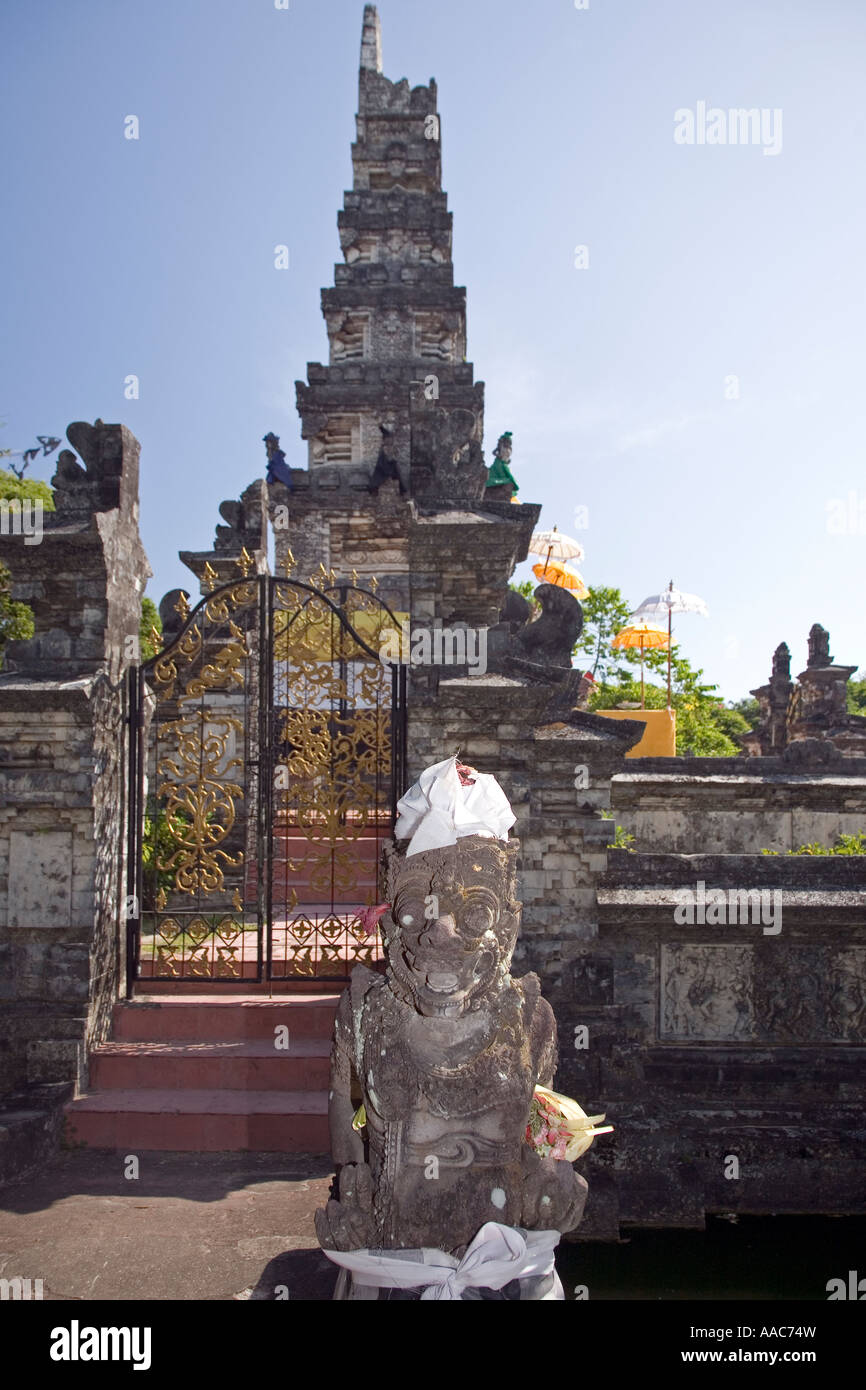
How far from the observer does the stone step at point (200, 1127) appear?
5.92 metres

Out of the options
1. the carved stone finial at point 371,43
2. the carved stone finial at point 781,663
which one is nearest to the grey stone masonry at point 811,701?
the carved stone finial at point 781,663

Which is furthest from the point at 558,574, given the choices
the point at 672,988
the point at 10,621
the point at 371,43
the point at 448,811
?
the point at 371,43

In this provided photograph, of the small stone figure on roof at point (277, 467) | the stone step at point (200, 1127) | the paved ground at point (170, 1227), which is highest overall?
the small stone figure on roof at point (277, 467)

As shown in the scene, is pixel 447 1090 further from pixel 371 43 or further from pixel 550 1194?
pixel 371 43

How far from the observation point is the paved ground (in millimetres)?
4430

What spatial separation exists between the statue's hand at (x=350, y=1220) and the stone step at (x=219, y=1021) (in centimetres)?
332

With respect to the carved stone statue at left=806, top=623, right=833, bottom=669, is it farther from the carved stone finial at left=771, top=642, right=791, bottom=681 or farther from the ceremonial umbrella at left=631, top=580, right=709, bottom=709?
the ceremonial umbrella at left=631, top=580, right=709, bottom=709

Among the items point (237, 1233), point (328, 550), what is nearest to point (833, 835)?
point (237, 1233)

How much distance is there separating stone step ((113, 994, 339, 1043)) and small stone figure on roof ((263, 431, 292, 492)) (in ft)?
53.2

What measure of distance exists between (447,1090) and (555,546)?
18014mm

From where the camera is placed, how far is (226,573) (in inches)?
485

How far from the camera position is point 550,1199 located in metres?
3.43

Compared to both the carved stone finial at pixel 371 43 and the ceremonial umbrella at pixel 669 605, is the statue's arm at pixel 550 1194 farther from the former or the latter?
the carved stone finial at pixel 371 43

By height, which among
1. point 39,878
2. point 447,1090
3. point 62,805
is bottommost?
point 447,1090
